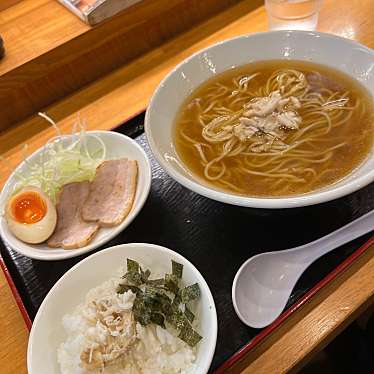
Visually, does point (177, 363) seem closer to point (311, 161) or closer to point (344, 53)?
point (311, 161)

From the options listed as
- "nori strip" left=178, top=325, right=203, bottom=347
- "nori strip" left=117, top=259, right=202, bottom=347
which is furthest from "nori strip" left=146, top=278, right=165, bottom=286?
"nori strip" left=178, top=325, right=203, bottom=347

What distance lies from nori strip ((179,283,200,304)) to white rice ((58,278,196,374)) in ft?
0.25

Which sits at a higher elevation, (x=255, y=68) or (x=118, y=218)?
(x=255, y=68)

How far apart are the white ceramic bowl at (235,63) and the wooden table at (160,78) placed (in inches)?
11.1

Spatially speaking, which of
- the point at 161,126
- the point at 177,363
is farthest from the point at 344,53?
the point at 177,363

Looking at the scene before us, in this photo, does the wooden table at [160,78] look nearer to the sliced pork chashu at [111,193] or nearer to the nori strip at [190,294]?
the nori strip at [190,294]

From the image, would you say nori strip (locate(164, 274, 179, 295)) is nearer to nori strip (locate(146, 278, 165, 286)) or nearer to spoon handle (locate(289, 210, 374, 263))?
nori strip (locate(146, 278, 165, 286))

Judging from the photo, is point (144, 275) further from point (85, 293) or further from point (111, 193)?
point (111, 193)

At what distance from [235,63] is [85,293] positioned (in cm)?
83

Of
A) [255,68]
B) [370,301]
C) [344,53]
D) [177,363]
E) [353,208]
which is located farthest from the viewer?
[255,68]

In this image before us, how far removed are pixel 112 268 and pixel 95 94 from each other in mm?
913

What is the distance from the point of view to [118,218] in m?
1.30

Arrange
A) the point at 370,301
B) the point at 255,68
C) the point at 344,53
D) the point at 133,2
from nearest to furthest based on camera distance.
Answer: the point at 370,301 → the point at 344,53 → the point at 255,68 → the point at 133,2

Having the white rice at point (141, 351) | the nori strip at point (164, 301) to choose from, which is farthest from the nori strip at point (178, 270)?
the white rice at point (141, 351)
